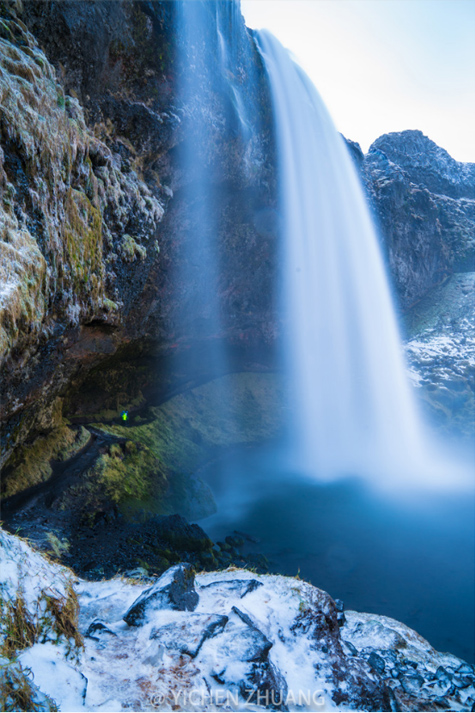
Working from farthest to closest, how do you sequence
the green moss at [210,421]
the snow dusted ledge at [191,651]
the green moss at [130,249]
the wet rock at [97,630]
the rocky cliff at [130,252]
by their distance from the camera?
the green moss at [210,421] < the green moss at [130,249] < the rocky cliff at [130,252] < the wet rock at [97,630] < the snow dusted ledge at [191,651]

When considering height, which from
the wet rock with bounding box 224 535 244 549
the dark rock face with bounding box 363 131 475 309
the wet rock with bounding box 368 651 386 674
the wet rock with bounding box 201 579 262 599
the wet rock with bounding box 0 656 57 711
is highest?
the dark rock face with bounding box 363 131 475 309

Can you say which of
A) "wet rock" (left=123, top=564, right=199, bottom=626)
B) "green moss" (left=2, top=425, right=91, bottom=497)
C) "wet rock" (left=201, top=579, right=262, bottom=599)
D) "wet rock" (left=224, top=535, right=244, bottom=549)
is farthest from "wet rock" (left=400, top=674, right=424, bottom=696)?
"green moss" (left=2, top=425, right=91, bottom=497)

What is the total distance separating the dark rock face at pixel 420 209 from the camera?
2611 centimetres

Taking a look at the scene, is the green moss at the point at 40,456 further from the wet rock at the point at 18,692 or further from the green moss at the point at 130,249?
the wet rock at the point at 18,692

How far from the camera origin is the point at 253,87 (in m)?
16.3

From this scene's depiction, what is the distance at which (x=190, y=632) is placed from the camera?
404 cm

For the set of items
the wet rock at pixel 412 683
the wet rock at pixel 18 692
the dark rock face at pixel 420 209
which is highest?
the dark rock face at pixel 420 209

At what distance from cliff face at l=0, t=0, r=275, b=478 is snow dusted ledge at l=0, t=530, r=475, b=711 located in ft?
11.9

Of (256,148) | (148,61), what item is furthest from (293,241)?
(148,61)

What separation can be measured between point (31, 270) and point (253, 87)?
14400mm

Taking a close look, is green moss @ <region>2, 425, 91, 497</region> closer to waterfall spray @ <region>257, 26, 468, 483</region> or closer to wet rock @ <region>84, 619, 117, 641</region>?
wet rock @ <region>84, 619, 117, 641</region>

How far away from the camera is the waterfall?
63.0 ft

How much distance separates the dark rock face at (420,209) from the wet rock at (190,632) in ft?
84.1

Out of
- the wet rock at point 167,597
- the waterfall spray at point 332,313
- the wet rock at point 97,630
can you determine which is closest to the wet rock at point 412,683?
the wet rock at point 167,597
